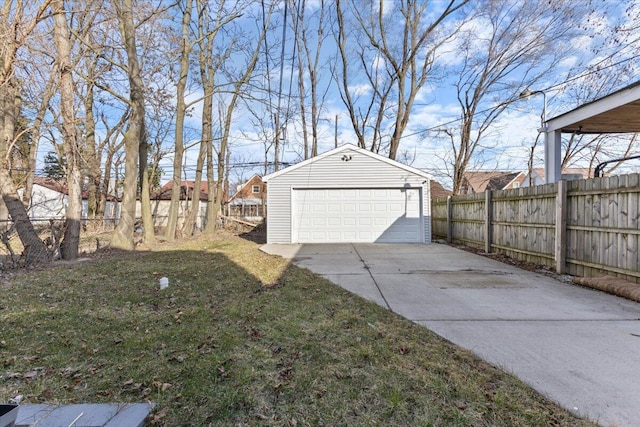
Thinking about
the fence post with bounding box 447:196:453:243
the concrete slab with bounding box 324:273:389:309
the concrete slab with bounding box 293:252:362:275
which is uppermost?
the fence post with bounding box 447:196:453:243

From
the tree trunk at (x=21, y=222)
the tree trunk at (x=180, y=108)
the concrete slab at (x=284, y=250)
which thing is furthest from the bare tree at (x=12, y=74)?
the tree trunk at (x=180, y=108)

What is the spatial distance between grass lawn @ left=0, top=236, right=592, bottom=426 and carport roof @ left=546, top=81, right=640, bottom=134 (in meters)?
5.68

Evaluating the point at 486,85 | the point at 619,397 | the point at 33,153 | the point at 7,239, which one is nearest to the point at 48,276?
the point at 7,239

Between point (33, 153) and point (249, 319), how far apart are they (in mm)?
17242

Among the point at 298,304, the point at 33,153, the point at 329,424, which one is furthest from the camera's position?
the point at 33,153

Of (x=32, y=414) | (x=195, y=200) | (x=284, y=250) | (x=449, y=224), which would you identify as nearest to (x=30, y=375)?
(x=32, y=414)

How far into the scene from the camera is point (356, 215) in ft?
37.8


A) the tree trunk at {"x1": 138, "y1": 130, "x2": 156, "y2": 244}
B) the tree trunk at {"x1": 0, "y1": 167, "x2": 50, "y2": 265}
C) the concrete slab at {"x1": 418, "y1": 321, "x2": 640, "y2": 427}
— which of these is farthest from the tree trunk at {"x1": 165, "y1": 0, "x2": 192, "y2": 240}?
the concrete slab at {"x1": 418, "y1": 321, "x2": 640, "y2": 427}

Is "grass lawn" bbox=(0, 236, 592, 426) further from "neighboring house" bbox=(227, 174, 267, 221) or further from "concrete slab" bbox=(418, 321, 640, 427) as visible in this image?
"neighboring house" bbox=(227, 174, 267, 221)

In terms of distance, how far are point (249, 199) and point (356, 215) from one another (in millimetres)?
27100

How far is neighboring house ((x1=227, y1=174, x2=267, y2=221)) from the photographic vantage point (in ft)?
105

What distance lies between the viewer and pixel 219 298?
4480mm

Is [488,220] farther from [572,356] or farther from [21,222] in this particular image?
[21,222]

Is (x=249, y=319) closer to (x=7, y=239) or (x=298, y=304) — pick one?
(x=298, y=304)
